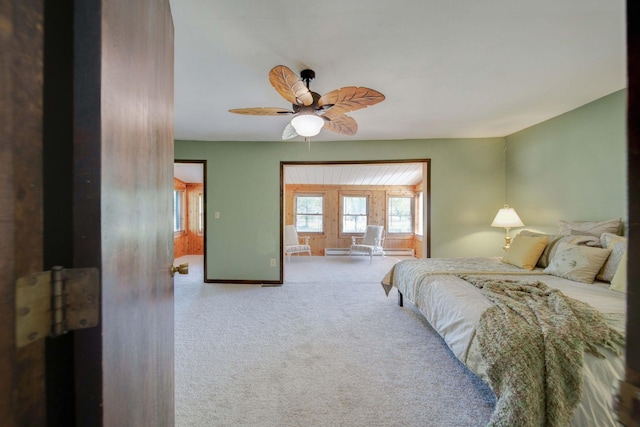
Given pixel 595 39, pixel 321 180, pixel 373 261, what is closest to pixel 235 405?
pixel 595 39

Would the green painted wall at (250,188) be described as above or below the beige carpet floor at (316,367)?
above

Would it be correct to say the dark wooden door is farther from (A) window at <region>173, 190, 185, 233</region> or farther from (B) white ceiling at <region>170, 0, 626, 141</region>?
(A) window at <region>173, 190, 185, 233</region>

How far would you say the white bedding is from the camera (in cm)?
114

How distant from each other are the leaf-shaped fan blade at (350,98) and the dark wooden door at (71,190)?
129 cm

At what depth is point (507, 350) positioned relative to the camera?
4.11ft

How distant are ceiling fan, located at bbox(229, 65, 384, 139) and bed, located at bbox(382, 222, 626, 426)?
5.14ft

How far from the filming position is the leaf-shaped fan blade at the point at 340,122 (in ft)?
6.80

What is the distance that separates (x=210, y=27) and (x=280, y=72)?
528 millimetres

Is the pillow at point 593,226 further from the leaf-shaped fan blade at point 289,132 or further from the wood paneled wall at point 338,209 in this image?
the wood paneled wall at point 338,209

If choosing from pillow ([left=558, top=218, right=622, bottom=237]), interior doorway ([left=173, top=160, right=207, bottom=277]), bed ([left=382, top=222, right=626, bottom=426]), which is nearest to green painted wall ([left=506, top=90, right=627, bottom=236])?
pillow ([left=558, top=218, right=622, bottom=237])

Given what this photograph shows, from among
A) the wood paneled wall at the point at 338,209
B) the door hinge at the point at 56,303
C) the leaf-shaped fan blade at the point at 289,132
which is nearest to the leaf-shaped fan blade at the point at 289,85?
the leaf-shaped fan blade at the point at 289,132

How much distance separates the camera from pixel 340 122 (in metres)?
2.22

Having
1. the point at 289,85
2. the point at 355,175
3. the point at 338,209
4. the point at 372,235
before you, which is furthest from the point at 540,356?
the point at 338,209

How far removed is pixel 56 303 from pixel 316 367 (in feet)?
5.97
